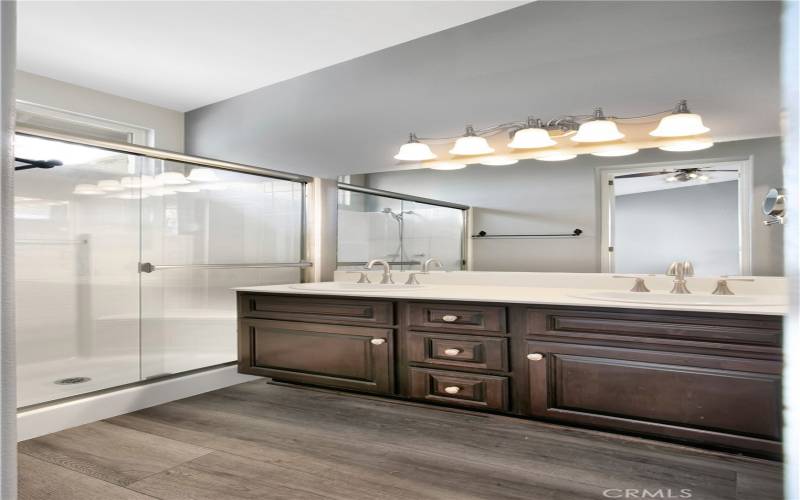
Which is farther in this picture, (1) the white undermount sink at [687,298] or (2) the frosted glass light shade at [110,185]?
(2) the frosted glass light shade at [110,185]

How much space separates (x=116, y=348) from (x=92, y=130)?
7.12 feet

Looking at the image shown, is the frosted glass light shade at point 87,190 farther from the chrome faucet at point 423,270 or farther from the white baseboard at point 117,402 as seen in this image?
the chrome faucet at point 423,270

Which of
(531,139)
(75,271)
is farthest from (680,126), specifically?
(75,271)

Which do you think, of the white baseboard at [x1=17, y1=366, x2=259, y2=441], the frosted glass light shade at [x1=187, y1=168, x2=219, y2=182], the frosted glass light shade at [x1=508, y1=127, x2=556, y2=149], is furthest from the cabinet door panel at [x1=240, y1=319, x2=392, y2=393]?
the frosted glass light shade at [x1=508, y1=127, x2=556, y2=149]

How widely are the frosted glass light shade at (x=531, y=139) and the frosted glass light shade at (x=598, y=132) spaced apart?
15 centimetres

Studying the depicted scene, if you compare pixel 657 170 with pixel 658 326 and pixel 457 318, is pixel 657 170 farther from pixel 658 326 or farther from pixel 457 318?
pixel 457 318

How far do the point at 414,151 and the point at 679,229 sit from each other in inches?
56.8

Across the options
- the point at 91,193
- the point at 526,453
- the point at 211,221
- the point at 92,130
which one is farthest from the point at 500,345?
the point at 92,130

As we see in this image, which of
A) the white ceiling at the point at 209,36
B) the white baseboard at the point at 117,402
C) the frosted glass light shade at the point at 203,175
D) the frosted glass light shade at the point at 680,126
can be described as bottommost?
the white baseboard at the point at 117,402

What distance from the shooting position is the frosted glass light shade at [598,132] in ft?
8.11

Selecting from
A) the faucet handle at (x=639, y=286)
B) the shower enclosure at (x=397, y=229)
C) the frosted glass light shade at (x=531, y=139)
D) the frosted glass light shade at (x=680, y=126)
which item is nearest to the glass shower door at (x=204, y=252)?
the shower enclosure at (x=397, y=229)

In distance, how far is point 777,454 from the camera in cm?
173

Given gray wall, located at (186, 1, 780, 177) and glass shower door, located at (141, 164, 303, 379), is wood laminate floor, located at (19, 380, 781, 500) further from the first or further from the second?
gray wall, located at (186, 1, 780, 177)

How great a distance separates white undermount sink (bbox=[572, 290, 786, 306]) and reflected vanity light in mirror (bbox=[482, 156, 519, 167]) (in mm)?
830
